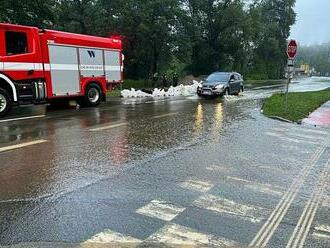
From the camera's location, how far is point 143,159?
8688mm

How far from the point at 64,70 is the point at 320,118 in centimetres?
958

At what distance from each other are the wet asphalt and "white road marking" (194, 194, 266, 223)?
0.01 m

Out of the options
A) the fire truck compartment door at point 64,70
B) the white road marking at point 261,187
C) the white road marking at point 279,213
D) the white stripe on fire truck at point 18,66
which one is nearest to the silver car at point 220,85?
the fire truck compartment door at point 64,70

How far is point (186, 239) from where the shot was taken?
16.2 feet

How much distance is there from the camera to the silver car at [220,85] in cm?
2542

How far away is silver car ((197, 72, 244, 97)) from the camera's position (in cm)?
2542

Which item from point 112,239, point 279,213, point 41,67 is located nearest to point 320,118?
point 41,67

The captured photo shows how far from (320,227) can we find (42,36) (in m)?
13.3

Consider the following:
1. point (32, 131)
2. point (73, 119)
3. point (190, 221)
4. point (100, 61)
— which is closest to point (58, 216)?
point (190, 221)

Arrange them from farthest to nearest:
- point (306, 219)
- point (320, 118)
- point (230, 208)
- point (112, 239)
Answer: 1. point (320, 118)
2. point (230, 208)
3. point (306, 219)
4. point (112, 239)

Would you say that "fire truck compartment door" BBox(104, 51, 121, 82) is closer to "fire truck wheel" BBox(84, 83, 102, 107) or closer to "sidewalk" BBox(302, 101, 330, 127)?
"fire truck wheel" BBox(84, 83, 102, 107)

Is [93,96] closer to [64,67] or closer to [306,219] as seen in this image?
[64,67]

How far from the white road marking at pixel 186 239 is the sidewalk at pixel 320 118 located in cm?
1085

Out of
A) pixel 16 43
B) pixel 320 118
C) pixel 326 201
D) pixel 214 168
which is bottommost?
pixel 320 118
